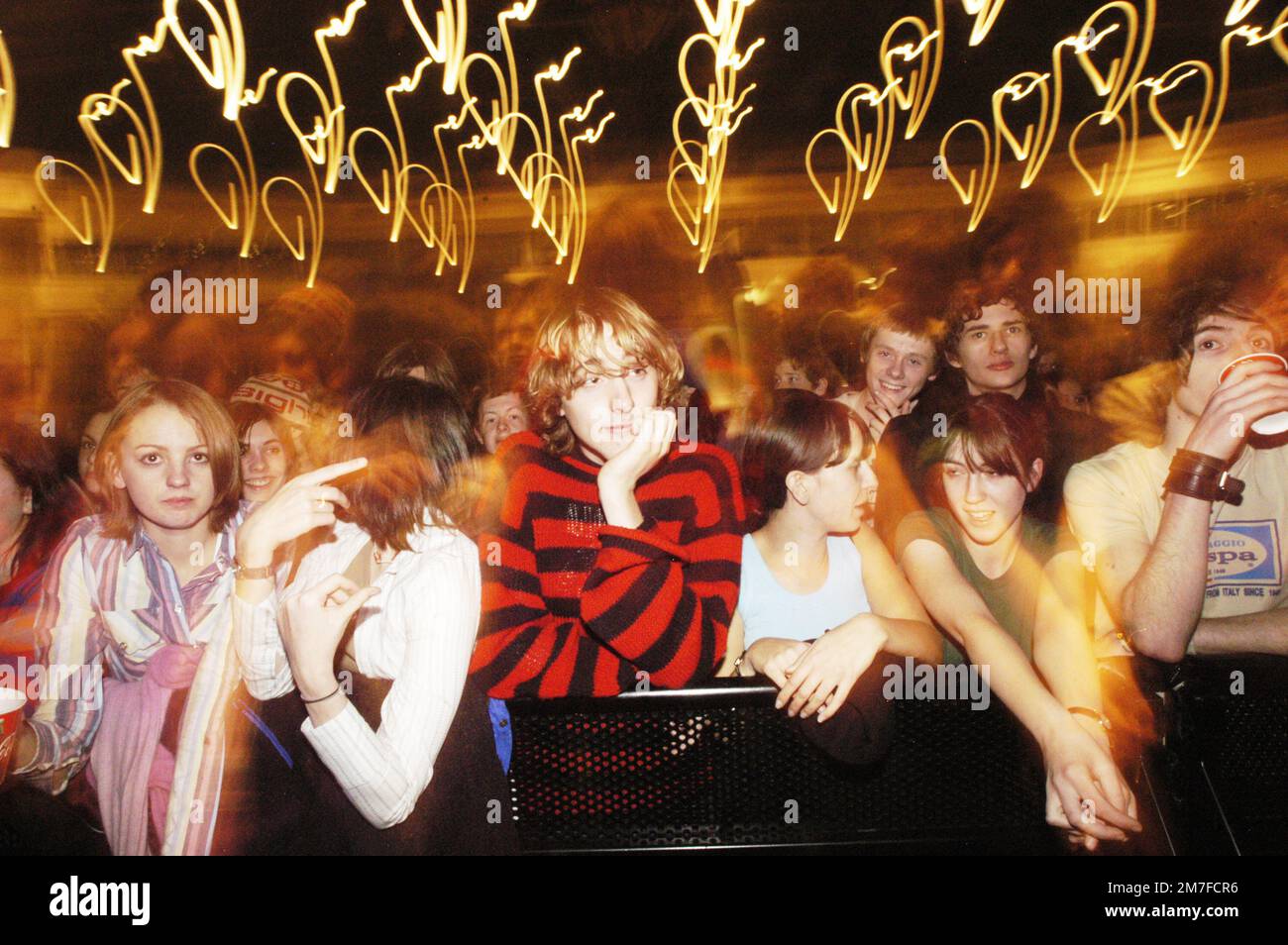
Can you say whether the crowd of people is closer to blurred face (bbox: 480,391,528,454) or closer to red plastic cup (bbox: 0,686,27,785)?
blurred face (bbox: 480,391,528,454)

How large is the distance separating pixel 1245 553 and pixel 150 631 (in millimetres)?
2847

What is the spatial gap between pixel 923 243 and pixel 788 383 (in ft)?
1.63

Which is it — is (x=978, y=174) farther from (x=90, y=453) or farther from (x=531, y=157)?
(x=90, y=453)

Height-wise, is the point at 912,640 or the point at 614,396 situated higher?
the point at 614,396

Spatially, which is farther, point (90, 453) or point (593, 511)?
point (90, 453)

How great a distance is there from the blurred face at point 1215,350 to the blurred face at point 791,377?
94 centimetres

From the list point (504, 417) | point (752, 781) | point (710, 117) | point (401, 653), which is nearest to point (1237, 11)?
point (710, 117)

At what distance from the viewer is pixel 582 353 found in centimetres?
235

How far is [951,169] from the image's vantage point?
2387mm

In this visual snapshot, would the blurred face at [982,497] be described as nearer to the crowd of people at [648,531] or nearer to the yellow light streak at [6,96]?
the crowd of people at [648,531]

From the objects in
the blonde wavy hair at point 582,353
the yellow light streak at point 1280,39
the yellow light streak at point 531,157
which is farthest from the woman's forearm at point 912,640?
the yellow light streak at point 1280,39

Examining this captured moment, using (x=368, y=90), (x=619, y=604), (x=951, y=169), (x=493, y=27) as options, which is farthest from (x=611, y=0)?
(x=619, y=604)

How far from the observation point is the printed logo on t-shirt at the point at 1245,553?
235 centimetres
